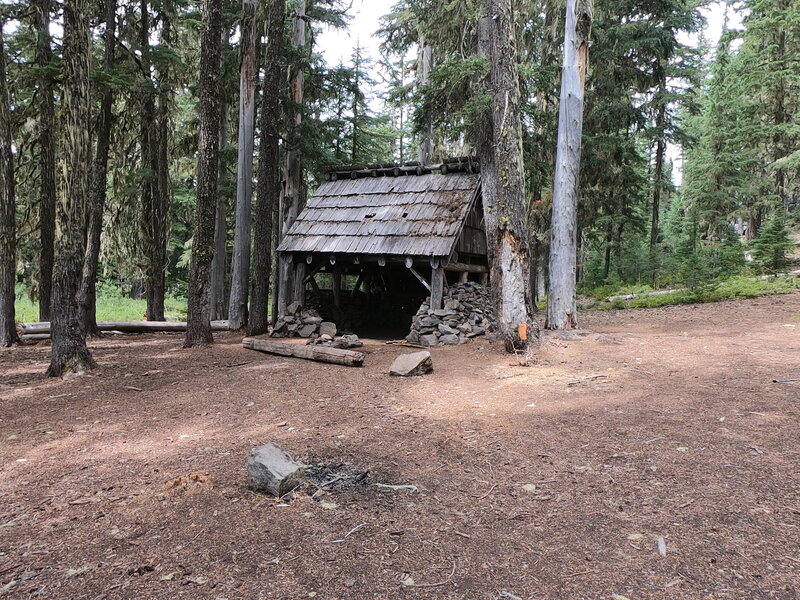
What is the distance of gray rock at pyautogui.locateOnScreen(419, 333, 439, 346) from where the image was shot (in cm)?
1115

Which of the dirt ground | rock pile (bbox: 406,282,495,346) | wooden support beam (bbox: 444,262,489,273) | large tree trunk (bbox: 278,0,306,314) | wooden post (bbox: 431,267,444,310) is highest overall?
large tree trunk (bbox: 278,0,306,314)

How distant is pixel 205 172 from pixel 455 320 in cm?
698

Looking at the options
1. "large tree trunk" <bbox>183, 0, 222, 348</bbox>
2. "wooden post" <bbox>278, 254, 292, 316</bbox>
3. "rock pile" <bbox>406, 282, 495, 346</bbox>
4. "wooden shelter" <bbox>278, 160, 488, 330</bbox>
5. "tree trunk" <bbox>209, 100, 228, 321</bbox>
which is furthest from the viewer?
"tree trunk" <bbox>209, 100, 228, 321</bbox>

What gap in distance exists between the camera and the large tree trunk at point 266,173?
13.3m

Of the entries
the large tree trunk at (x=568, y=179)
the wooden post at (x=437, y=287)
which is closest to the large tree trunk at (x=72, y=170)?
the wooden post at (x=437, y=287)

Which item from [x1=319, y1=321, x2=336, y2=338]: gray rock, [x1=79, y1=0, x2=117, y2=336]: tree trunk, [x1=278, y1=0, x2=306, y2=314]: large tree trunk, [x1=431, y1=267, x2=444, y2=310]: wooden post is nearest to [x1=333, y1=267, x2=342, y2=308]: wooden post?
[x1=278, y1=0, x2=306, y2=314]: large tree trunk

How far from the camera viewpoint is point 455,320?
11.7m

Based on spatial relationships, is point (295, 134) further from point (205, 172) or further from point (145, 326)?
point (145, 326)

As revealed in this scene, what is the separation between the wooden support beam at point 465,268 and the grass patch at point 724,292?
6.32 m

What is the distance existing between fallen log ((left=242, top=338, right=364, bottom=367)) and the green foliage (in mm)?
14713

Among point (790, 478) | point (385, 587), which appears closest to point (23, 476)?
point (385, 587)

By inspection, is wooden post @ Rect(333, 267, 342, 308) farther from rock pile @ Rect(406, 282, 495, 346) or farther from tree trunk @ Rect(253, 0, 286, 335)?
rock pile @ Rect(406, 282, 495, 346)

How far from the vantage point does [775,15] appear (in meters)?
21.1

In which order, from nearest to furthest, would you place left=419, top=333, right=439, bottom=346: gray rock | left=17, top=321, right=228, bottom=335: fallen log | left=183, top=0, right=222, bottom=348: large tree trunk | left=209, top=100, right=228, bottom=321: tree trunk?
1. left=183, top=0, right=222, bottom=348: large tree trunk
2. left=419, top=333, right=439, bottom=346: gray rock
3. left=17, top=321, right=228, bottom=335: fallen log
4. left=209, top=100, right=228, bottom=321: tree trunk
